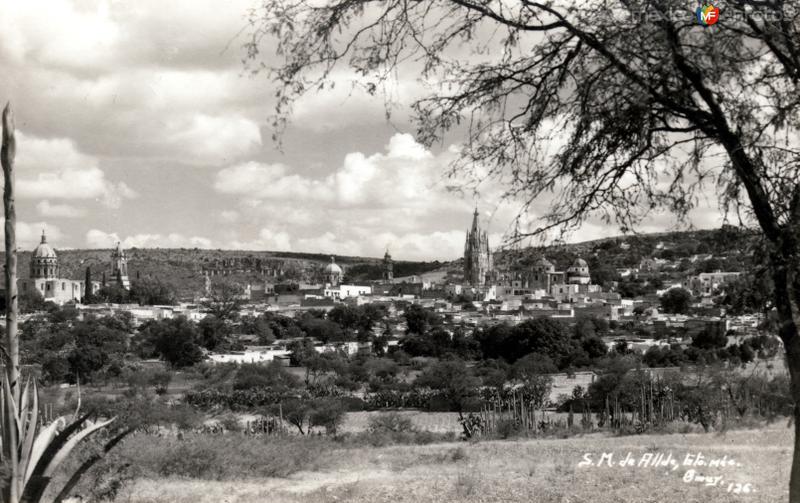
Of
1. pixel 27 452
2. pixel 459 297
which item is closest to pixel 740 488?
pixel 27 452

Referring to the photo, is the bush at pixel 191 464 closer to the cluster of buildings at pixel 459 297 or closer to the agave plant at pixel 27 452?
the agave plant at pixel 27 452

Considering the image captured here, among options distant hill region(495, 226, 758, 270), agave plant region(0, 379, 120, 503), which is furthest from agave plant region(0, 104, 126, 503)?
distant hill region(495, 226, 758, 270)

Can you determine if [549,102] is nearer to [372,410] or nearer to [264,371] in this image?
[372,410]

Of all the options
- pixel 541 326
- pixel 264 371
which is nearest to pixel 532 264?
pixel 264 371

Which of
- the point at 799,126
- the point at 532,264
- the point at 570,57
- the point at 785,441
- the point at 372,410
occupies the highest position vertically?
the point at 570,57

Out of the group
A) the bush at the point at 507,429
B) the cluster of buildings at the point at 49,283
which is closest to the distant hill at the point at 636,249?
the bush at the point at 507,429

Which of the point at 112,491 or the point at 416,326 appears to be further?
the point at 416,326

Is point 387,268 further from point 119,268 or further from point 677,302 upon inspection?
point 677,302
